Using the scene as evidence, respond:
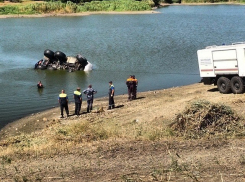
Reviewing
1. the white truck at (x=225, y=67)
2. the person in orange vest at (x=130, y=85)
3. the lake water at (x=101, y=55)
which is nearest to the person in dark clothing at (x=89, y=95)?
the person in orange vest at (x=130, y=85)

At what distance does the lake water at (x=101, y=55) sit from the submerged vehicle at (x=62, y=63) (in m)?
0.78

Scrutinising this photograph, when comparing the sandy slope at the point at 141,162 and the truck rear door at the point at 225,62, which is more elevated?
the truck rear door at the point at 225,62

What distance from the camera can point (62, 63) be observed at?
37562 mm

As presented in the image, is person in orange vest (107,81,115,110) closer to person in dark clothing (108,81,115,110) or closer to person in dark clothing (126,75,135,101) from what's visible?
person in dark clothing (108,81,115,110)

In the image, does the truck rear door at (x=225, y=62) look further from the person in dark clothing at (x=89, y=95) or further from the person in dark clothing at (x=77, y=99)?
the person in dark clothing at (x=77, y=99)

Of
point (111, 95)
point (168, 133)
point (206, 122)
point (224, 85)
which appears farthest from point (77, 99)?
point (206, 122)

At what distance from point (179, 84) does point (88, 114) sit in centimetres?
1006

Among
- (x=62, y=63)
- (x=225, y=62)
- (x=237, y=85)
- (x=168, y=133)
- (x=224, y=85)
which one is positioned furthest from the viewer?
(x=62, y=63)

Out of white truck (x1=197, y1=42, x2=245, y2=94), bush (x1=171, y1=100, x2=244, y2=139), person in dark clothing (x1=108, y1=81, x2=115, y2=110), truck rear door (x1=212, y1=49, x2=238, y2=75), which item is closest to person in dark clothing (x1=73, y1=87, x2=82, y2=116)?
person in dark clothing (x1=108, y1=81, x2=115, y2=110)

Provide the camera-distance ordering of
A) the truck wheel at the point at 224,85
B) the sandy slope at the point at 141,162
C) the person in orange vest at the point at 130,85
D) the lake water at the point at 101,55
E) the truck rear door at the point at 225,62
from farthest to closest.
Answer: the lake water at the point at 101,55 < the person in orange vest at the point at 130,85 < the truck wheel at the point at 224,85 < the truck rear door at the point at 225,62 < the sandy slope at the point at 141,162

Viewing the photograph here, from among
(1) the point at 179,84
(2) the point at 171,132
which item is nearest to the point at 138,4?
(1) the point at 179,84

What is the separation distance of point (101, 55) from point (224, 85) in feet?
72.3

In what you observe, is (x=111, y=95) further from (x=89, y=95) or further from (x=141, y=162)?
(x=141, y=162)

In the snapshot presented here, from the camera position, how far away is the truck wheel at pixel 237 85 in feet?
72.5
